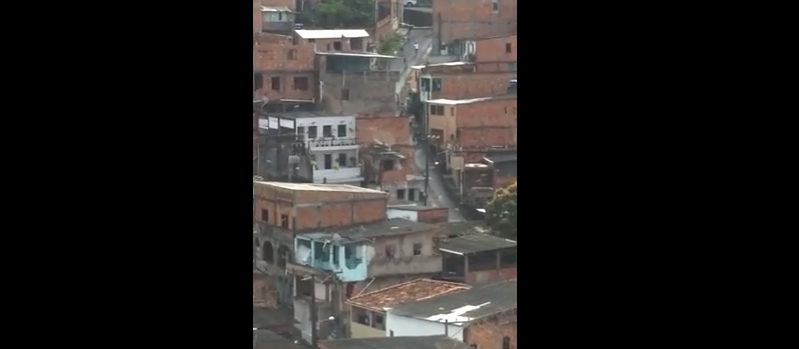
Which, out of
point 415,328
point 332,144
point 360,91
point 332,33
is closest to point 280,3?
point 332,33

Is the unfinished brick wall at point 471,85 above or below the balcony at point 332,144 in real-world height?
above

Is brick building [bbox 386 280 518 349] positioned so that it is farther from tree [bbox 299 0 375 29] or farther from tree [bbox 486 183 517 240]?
tree [bbox 299 0 375 29]

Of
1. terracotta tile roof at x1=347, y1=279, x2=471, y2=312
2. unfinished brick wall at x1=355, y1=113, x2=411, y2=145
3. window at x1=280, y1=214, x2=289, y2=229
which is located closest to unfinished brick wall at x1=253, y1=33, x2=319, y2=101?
unfinished brick wall at x1=355, y1=113, x2=411, y2=145

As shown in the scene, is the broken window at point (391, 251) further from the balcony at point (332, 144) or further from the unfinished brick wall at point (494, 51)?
the unfinished brick wall at point (494, 51)

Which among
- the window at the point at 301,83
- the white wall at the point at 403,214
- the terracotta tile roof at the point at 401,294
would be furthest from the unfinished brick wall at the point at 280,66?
the terracotta tile roof at the point at 401,294

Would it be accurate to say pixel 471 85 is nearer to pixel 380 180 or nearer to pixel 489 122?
pixel 489 122

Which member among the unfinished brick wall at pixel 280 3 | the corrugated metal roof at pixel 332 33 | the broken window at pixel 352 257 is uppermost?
the unfinished brick wall at pixel 280 3

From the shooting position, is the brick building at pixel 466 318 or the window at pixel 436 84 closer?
the brick building at pixel 466 318
